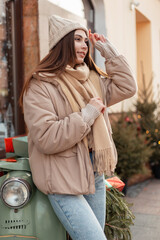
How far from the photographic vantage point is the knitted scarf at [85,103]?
1.99 meters

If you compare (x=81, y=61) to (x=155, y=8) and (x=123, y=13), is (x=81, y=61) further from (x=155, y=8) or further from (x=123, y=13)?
(x=155, y=8)

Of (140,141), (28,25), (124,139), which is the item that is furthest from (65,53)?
(140,141)

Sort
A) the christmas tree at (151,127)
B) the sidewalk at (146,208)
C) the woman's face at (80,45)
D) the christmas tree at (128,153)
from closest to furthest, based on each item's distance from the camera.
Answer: the woman's face at (80,45), the sidewalk at (146,208), the christmas tree at (128,153), the christmas tree at (151,127)

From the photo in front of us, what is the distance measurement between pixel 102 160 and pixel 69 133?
0.94ft

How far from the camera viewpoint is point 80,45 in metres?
2.10

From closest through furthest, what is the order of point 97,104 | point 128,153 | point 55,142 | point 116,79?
point 55,142
point 97,104
point 116,79
point 128,153

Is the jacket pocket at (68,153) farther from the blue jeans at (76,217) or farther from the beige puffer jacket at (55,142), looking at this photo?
the blue jeans at (76,217)

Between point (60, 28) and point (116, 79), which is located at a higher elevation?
point (60, 28)

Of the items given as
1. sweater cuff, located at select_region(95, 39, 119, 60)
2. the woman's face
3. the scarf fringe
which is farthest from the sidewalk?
the woman's face

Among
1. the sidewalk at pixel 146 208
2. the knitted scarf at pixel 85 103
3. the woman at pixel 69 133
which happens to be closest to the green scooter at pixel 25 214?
the woman at pixel 69 133

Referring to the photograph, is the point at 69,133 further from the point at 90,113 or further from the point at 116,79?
the point at 116,79

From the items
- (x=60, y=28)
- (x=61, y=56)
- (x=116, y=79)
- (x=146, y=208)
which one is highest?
(x=60, y=28)

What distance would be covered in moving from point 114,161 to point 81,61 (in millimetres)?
654

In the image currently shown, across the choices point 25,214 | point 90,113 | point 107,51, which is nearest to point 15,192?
point 25,214
